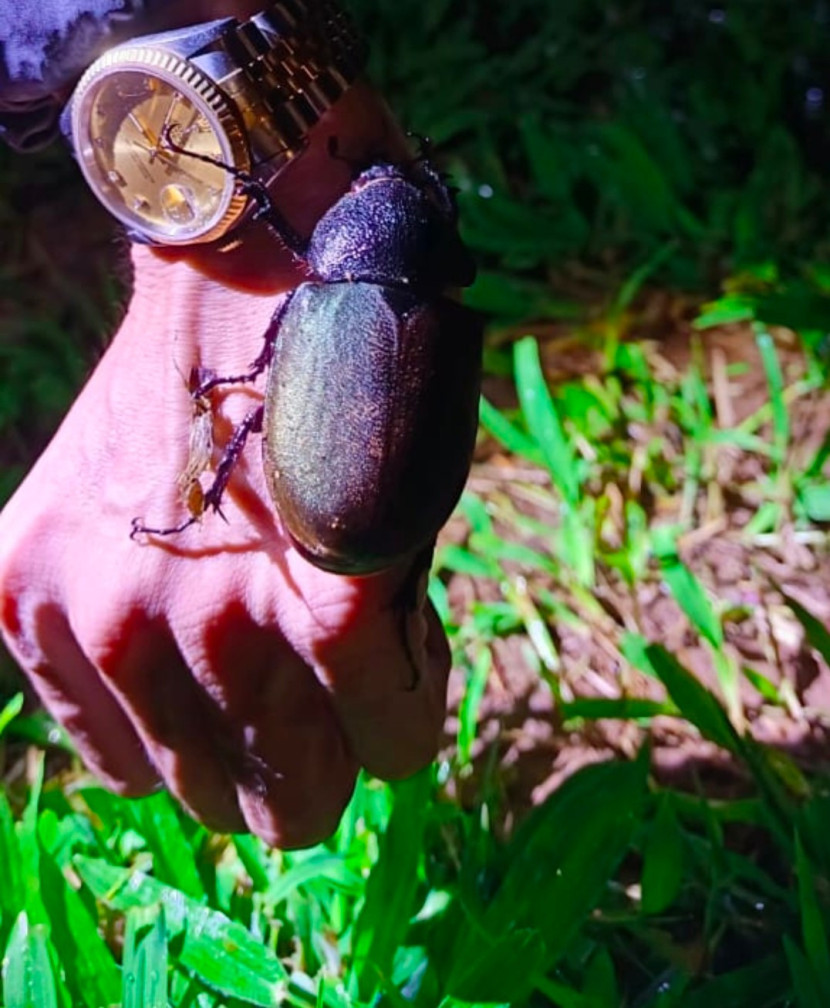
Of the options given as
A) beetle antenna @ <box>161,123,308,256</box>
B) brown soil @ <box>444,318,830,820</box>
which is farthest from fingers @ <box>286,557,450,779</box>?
brown soil @ <box>444,318,830,820</box>

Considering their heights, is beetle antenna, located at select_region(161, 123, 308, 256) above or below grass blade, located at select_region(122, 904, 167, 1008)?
above

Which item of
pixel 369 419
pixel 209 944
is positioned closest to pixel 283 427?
pixel 369 419

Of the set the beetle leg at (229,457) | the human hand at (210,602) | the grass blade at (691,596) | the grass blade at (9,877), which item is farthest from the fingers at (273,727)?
the grass blade at (691,596)

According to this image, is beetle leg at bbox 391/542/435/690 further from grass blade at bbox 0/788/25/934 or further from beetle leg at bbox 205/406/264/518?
grass blade at bbox 0/788/25/934

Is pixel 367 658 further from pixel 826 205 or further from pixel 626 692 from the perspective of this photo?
pixel 826 205

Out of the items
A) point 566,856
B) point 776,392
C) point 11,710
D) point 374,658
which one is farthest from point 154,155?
point 776,392

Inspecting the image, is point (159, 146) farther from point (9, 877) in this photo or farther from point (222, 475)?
point (9, 877)
